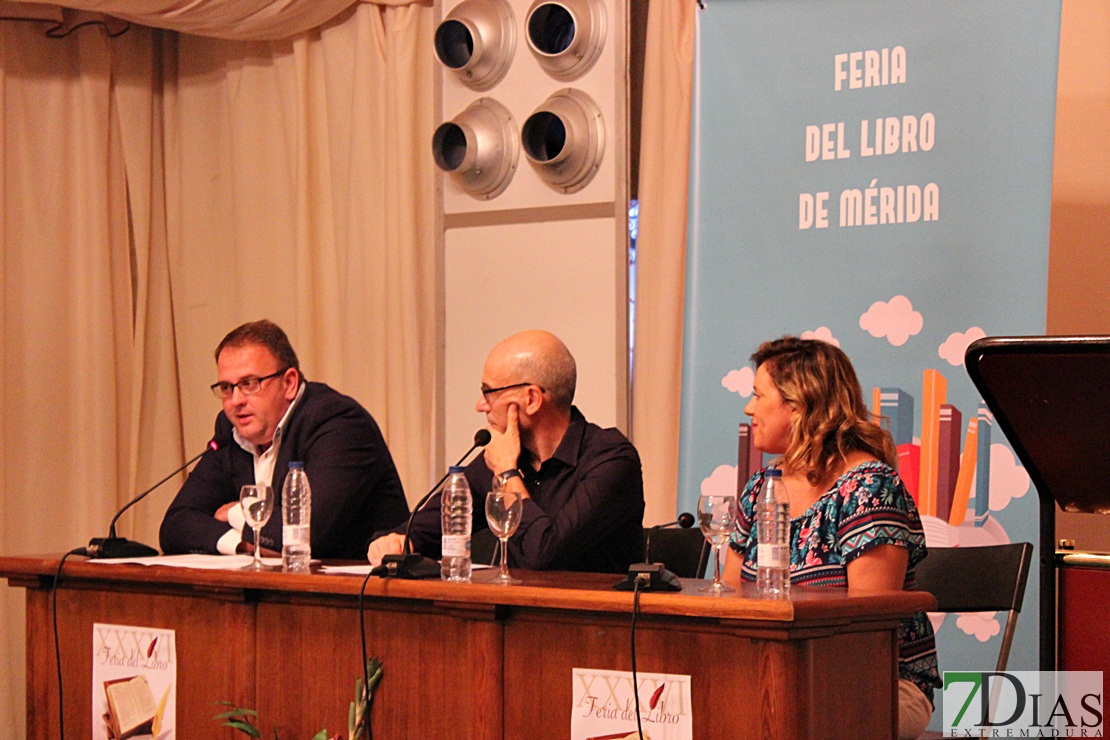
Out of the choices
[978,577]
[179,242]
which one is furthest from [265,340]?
[179,242]

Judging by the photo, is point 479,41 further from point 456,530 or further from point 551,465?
point 456,530

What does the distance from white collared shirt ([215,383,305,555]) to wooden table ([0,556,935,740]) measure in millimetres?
408

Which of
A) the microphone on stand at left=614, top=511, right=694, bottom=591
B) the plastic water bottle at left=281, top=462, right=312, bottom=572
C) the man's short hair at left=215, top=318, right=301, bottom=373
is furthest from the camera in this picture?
the man's short hair at left=215, top=318, right=301, bottom=373

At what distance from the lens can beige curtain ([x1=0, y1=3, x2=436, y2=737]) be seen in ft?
17.2

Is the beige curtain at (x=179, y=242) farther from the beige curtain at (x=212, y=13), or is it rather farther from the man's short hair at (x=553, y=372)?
the man's short hair at (x=553, y=372)

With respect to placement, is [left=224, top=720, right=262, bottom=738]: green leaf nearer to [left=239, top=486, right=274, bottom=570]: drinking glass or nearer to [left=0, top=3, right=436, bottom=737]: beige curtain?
[left=239, top=486, right=274, bottom=570]: drinking glass

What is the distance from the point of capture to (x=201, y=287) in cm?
586

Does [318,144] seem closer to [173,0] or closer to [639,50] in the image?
[173,0]

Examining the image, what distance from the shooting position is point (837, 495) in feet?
8.91

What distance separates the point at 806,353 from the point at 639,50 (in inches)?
93.3

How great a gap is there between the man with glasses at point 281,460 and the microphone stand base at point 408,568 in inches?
30.6

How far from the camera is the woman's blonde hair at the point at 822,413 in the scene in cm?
280

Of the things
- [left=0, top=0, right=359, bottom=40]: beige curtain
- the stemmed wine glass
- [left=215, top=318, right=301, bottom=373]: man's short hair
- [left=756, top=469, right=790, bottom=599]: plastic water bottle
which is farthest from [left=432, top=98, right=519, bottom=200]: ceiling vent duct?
[left=756, top=469, right=790, bottom=599]: plastic water bottle

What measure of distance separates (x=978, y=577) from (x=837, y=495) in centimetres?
59
